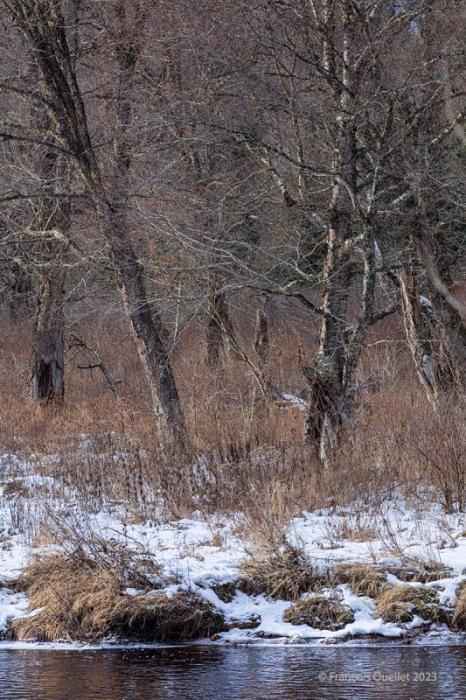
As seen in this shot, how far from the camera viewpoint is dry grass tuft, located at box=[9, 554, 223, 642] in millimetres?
7902

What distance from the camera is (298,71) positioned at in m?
12.1

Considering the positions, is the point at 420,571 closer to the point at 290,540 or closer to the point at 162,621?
the point at 290,540

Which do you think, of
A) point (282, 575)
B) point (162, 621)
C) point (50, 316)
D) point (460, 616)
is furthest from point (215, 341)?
point (460, 616)

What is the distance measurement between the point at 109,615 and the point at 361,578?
2011 millimetres

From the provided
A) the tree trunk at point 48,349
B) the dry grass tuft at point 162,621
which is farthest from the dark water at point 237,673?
the tree trunk at point 48,349

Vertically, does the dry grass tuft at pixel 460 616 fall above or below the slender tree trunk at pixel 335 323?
below

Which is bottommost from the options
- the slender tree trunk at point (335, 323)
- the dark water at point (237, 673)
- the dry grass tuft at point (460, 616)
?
the dark water at point (237, 673)

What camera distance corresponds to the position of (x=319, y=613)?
795cm

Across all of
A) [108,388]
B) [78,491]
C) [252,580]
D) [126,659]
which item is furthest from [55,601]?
[108,388]

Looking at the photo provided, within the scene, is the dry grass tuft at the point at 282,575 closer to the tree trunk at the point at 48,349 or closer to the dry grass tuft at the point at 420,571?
the dry grass tuft at the point at 420,571

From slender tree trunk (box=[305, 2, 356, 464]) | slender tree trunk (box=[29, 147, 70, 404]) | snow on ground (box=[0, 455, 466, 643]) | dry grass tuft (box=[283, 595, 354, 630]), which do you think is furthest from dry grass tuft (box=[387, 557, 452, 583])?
slender tree trunk (box=[29, 147, 70, 404])

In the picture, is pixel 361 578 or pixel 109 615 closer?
pixel 109 615

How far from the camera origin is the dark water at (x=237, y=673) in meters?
6.48

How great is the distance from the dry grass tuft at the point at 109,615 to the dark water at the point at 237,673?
239mm
